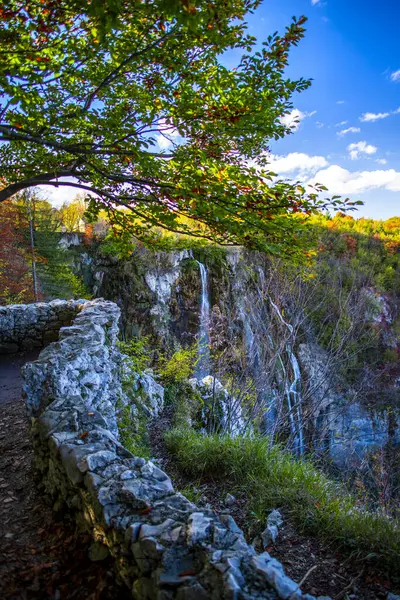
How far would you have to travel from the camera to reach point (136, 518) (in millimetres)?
2090

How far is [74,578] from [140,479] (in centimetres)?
70

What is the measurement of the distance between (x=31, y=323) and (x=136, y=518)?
25.7 ft

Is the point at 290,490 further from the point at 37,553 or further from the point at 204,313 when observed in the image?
the point at 204,313

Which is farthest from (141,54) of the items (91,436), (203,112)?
(91,436)

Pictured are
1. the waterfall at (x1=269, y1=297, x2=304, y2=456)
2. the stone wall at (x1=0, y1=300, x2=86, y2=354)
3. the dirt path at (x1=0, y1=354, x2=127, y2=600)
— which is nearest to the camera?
the dirt path at (x1=0, y1=354, x2=127, y2=600)

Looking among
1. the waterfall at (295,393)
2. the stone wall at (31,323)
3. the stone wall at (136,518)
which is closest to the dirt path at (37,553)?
the stone wall at (136,518)

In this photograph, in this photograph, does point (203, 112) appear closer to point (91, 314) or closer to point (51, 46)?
point (51, 46)

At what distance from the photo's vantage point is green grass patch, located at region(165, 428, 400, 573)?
2.89 metres

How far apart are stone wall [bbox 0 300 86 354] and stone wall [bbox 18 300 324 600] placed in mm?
5281

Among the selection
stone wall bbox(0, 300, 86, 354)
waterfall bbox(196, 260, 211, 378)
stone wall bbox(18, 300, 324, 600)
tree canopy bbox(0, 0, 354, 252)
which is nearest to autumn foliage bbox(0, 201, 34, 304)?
stone wall bbox(0, 300, 86, 354)

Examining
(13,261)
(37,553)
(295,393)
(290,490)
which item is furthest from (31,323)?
(290,490)

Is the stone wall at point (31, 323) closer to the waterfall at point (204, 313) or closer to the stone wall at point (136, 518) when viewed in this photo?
the stone wall at point (136, 518)

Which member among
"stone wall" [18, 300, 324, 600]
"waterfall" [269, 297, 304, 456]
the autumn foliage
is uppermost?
the autumn foliage

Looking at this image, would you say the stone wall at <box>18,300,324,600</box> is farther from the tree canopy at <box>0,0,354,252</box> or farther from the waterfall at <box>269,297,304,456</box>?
the waterfall at <box>269,297,304,456</box>
